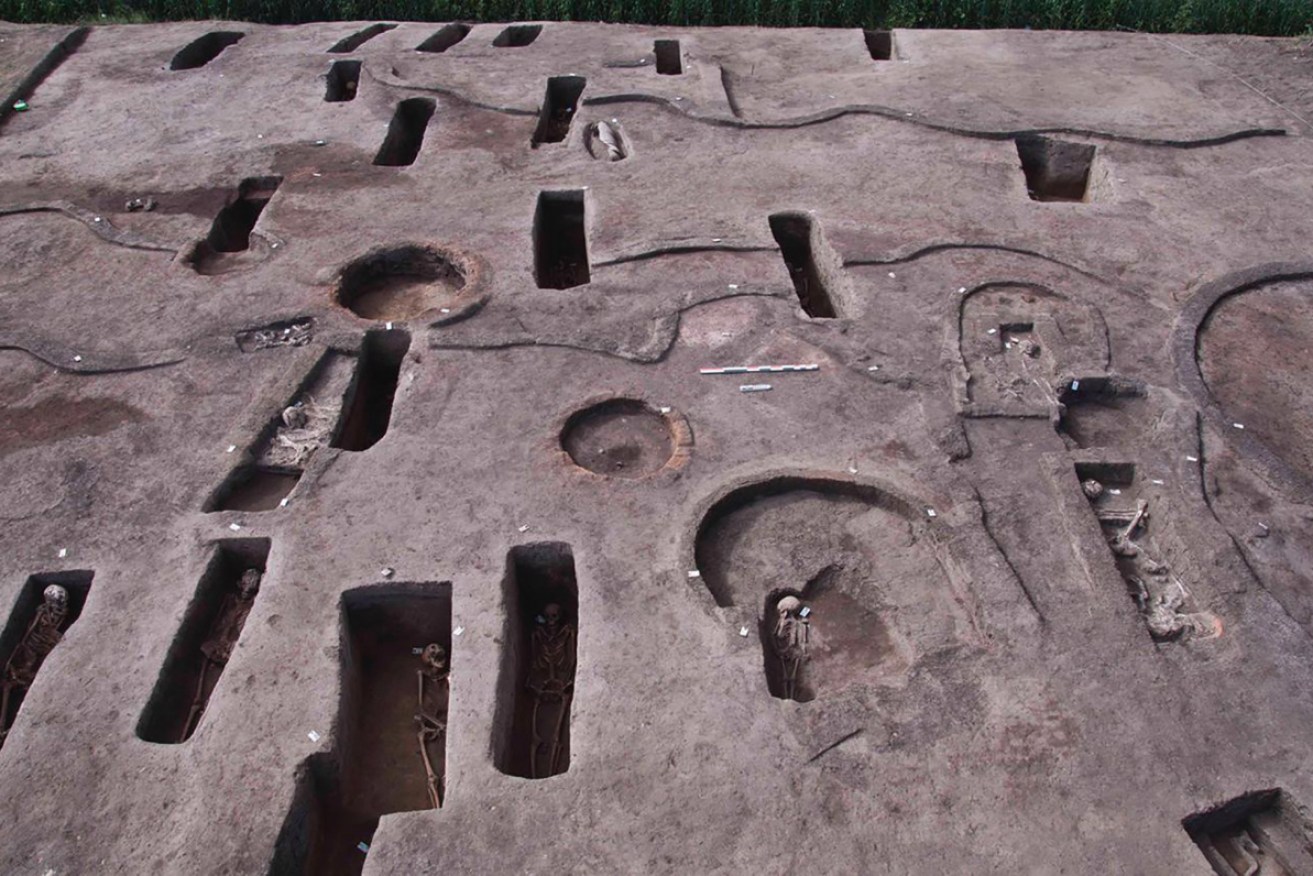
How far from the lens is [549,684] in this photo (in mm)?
5309

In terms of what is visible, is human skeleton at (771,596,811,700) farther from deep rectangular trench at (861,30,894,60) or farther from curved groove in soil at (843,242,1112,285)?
deep rectangular trench at (861,30,894,60)

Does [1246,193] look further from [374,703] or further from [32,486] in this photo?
[32,486]

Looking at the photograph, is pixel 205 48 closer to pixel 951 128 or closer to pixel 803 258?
pixel 803 258

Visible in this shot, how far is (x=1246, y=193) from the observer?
875 centimetres

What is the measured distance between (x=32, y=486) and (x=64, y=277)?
2632mm

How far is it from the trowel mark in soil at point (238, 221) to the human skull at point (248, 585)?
3.64 m

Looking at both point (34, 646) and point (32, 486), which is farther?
point (32, 486)

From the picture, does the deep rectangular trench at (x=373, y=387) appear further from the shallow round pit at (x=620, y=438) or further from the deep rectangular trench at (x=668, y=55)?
the deep rectangular trench at (x=668, y=55)

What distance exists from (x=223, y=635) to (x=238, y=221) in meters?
4.95

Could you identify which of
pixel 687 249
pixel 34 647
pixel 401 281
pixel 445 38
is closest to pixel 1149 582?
pixel 687 249

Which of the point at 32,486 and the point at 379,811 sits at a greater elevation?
the point at 32,486

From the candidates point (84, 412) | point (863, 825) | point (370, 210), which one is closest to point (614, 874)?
point (863, 825)

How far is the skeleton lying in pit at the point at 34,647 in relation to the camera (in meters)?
5.00

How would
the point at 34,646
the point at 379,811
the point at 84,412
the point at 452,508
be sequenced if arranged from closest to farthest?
the point at 379,811
the point at 34,646
the point at 452,508
the point at 84,412
